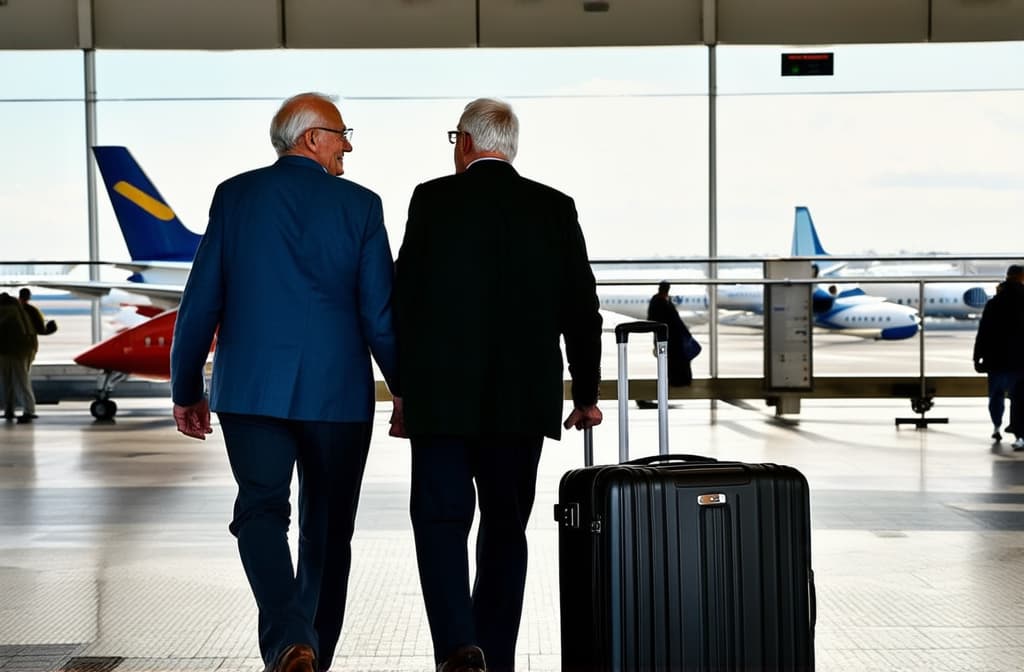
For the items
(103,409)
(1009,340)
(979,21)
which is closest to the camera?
(1009,340)

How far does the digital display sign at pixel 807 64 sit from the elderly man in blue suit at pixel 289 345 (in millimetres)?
14228

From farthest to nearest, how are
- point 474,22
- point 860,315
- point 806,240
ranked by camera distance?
point 860,315
point 806,240
point 474,22

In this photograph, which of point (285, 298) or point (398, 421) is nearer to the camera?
point (285, 298)

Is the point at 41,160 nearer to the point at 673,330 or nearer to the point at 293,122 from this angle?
the point at 673,330

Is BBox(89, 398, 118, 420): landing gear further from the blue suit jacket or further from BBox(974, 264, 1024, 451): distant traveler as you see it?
the blue suit jacket

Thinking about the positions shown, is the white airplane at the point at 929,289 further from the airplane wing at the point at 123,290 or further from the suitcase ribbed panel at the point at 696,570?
the suitcase ribbed panel at the point at 696,570

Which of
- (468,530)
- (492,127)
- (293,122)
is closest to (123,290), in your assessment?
(293,122)

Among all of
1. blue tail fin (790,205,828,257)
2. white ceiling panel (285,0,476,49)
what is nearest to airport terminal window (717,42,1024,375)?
white ceiling panel (285,0,476,49)

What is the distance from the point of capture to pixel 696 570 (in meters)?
3.15

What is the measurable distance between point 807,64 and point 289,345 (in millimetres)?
14619

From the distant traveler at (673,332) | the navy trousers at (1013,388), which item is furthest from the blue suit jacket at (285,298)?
the distant traveler at (673,332)

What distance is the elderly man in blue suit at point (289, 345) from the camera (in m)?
3.26

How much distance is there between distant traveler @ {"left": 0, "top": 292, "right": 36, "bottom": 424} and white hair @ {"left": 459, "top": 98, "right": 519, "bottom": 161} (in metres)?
12.0

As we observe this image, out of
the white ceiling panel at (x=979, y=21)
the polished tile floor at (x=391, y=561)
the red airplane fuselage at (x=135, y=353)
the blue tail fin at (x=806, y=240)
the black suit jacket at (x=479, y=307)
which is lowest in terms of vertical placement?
the polished tile floor at (x=391, y=561)
